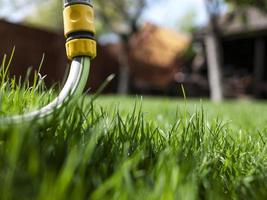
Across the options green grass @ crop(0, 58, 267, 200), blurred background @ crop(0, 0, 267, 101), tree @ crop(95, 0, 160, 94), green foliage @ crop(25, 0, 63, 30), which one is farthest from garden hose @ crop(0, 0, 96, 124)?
green foliage @ crop(25, 0, 63, 30)

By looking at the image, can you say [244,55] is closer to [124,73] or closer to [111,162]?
[124,73]

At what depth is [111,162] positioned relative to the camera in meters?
1.18

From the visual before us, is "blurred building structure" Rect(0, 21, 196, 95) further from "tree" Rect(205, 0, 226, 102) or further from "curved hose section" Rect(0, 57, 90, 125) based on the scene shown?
"curved hose section" Rect(0, 57, 90, 125)

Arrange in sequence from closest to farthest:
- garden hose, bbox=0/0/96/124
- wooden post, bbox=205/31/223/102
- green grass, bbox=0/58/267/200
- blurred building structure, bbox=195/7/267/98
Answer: green grass, bbox=0/58/267/200
garden hose, bbox=0/0/96/124
wooden post, bbox=205/31/223/102
blurred building structure, bbox=195/7/267/98

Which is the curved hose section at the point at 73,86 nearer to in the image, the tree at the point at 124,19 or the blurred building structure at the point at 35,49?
the blurred building structure at the point at 35,49

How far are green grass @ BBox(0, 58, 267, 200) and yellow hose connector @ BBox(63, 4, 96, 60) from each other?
0.51 ft

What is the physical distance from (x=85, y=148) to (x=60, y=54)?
19.0m

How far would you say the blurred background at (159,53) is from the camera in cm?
1786

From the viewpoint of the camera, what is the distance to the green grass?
83 cm

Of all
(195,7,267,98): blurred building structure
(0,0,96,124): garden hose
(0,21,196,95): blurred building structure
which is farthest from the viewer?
(195,7,267,98): blurred building structure

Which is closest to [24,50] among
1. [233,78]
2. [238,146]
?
[233,78]

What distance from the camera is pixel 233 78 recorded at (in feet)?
65.0

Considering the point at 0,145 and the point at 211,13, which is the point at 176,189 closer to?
the point at 0,145

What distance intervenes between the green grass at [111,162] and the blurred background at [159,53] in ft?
41.3
